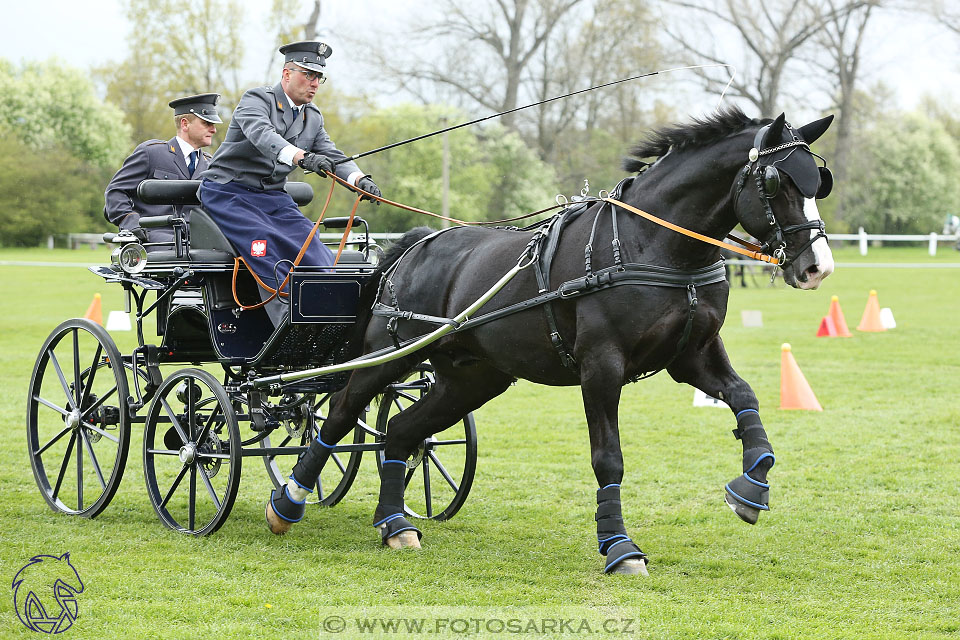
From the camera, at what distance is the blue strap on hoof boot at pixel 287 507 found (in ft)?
18.6

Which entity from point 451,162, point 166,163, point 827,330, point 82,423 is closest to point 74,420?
point 82,423

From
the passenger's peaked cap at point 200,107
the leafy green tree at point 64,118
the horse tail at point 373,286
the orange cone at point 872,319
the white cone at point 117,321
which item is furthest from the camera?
the leafy green tree at point 64,118

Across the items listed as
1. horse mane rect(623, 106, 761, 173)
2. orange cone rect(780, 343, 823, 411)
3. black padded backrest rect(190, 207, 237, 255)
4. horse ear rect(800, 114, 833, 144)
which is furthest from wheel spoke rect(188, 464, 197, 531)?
orange cone rect(780, 343, 823, 411)

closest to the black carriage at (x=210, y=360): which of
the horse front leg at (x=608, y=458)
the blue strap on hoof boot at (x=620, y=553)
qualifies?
the horse front leg at (x=608, y=458)

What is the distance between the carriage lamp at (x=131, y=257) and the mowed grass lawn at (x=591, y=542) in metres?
1.40

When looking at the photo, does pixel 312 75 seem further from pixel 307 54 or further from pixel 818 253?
pixel 818 253

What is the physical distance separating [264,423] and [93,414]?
1.32 metres

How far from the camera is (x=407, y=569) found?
5020mm

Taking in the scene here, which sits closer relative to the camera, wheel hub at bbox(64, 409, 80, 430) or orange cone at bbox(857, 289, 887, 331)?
wheel hub at bbox(64, 409, 80, 430)

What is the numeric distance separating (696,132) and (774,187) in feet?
1.81

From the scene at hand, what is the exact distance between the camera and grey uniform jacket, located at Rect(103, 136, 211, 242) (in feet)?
22.2

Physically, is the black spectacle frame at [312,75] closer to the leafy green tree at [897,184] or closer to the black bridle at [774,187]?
the black bridle at [774,187]

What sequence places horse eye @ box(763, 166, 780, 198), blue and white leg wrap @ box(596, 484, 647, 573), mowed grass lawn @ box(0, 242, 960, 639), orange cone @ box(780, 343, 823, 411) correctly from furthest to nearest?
1. orange cone @ box(780, 343, 823, 411)
2. blue and white leg wrap @ box(596, 484, 647, 573)
3. horse eye @ box(763, 166, 780, 198)
4. mowed grass lawn @ box(0, 242, 960, 639)

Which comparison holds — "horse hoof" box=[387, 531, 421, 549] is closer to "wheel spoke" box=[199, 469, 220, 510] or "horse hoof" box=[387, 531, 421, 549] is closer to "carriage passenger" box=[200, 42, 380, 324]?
"wheel spoke" box=[199, 469, 220, 510]
